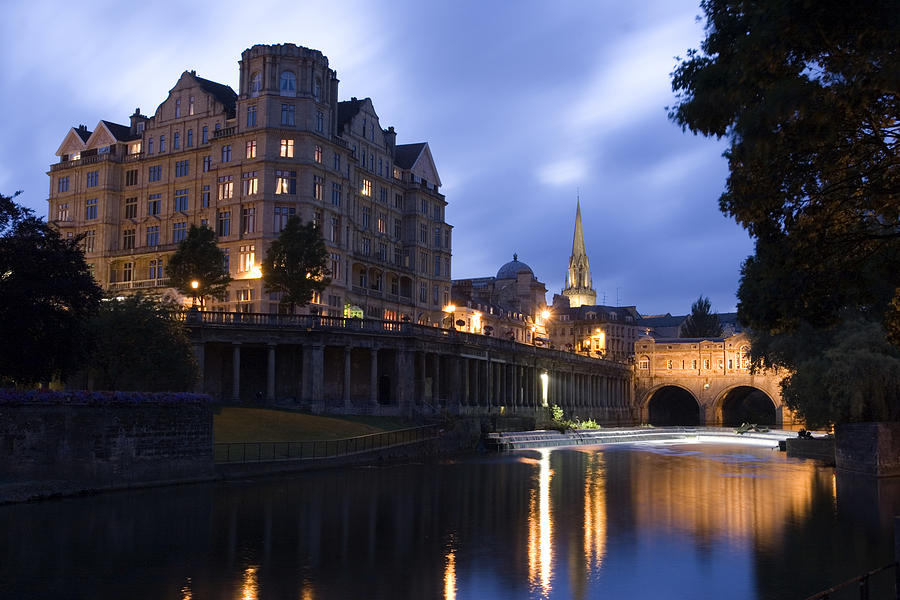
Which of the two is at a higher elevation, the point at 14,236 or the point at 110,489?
the point at 14,236

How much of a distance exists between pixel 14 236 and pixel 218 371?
3185 centimetres

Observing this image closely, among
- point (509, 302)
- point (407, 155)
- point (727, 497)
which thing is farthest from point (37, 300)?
point (509, 302)

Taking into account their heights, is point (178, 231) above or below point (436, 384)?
above

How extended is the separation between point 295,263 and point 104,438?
33417 mm

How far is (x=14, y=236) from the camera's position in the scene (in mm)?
38781

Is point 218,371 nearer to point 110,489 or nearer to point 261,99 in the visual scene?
point 261,99

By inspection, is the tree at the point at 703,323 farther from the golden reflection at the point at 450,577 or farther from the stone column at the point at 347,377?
the golden reflection at the point at 450,577

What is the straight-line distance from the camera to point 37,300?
3812 centimetres

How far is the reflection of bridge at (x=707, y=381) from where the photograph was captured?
5384 inches

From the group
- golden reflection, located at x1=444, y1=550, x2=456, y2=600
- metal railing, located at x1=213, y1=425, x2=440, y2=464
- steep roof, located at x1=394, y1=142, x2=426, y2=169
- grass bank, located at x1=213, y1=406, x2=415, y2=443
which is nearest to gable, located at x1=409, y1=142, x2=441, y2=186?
steep roof, located at x1=394, y1=142, x2=426, y2=169

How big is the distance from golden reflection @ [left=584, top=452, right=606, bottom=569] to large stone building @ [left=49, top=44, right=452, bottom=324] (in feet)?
126

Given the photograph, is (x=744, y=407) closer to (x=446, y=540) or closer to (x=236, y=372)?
(x=236, y=372)

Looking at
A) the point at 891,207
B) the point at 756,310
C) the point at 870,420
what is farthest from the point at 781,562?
the point at 870,420

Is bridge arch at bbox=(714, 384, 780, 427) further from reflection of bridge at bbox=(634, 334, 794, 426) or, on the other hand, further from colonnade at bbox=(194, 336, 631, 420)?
colonnade at bbox=(194, 336, 631, 420)
